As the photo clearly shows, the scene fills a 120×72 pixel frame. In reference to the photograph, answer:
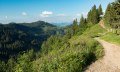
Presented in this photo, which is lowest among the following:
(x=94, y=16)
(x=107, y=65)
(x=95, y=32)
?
(x=95, y=32)

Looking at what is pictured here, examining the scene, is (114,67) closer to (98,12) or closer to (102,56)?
(102,56)

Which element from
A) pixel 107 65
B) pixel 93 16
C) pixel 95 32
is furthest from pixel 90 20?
pixel 107 65

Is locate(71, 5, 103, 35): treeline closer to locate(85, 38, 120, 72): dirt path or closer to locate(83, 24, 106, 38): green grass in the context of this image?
locate(83, 24, 106, 38): green grass

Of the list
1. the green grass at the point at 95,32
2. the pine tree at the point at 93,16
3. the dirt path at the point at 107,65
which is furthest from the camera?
the pine tree at the point at 93,16

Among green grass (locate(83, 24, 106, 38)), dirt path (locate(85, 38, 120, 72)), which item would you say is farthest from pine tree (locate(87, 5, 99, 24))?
dirt path (locate(85, 38, 120, 72))

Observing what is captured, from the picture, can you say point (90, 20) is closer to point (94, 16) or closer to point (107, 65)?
point (94, 16)

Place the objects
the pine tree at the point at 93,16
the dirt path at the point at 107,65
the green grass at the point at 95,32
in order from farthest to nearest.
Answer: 1. the pine tree at the point at 93,16
2. the green grass at the point at 95,32
3. the dirt path at the point at 107,65

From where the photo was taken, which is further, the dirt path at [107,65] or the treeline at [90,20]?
the treeline at [90,20]

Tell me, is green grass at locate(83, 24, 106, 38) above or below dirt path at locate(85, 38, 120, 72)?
below

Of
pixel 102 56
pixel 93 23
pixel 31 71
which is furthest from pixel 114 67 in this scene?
pixel 93 23

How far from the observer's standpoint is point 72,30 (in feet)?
455

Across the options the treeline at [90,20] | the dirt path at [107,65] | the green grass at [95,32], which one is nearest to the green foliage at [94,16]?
the treeline at [90,20]

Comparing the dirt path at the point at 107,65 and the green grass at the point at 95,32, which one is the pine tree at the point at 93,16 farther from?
the dirt path at the point at 107,65

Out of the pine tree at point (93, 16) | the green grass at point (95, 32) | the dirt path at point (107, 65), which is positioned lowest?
the green grass at point (95, 32)
